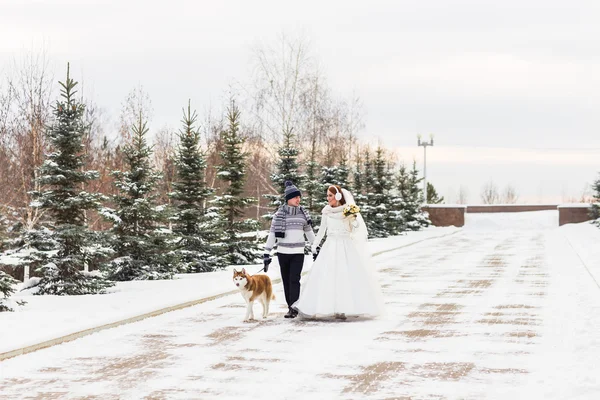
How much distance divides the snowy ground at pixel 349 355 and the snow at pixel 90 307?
485 millimetres

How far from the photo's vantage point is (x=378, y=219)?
158 ft

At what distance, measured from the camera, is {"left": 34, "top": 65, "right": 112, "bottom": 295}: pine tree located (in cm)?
1675

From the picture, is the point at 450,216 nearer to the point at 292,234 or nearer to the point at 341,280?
the point at 292,234

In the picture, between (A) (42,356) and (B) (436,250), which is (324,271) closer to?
(A) (42,356)

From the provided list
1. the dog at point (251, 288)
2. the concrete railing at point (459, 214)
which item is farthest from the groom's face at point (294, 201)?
the concrete railing at point (459, 214)

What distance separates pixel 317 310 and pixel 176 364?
12.3 ft

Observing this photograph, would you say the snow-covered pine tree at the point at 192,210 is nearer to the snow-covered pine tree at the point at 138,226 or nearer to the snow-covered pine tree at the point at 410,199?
the snow-covered pine tree at the point at 138,226

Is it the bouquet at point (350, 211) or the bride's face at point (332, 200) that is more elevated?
the bride's face at point (332, 200)

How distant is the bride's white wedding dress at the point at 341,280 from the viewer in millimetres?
12281

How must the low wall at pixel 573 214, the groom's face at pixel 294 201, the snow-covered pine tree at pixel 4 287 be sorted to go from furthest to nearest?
the low wall at pixel 573 214
the snow-covered pine tree at pixel 4 287
the groom's face at pixel 294 201

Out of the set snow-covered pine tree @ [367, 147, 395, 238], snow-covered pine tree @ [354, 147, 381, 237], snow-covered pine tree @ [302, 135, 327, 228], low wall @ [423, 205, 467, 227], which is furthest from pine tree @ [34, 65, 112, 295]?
low wall @ [423, 205, 467, 227]

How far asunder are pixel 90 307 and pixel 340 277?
4.55 metres

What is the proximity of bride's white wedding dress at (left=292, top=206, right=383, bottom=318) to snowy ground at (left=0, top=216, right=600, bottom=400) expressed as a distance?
292mm

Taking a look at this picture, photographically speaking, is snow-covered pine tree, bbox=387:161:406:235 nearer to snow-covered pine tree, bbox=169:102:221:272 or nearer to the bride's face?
snow-covered pine tree, bbox=169:102:221:272
